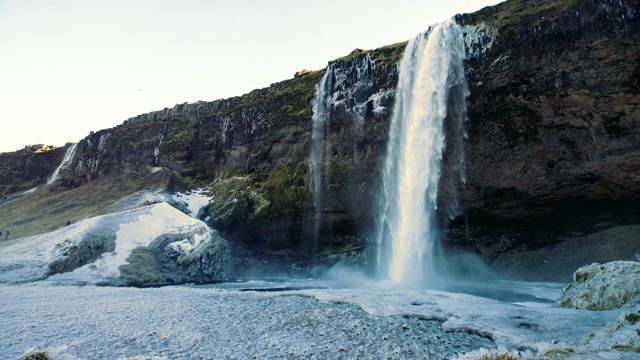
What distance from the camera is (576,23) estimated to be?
23750 mm

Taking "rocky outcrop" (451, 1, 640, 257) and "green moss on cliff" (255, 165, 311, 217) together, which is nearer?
"rocky outcrop" (451, 1, 640, 257)

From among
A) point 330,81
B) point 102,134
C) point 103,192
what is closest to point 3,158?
point 102,134

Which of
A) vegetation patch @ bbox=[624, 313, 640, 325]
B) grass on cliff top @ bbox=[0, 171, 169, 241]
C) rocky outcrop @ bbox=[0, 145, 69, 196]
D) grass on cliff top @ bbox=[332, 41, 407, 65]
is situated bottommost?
vegetation patch @ bbox=[624, 313, 640, 325]

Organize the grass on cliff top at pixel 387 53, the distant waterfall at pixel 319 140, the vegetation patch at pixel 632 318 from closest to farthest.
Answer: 1. the vegetation patch at pixel 632 318
2. the grass on cliff top at pixel 387 53
3. the distant waterfall at pixel 319 140

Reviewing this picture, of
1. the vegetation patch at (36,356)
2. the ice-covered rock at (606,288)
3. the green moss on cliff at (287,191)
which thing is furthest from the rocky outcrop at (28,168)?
the ice-covered rock at (606,288)

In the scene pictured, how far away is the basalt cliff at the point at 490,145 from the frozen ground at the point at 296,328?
14.9 metres

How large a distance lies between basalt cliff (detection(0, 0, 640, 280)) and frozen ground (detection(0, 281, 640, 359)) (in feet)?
49.0

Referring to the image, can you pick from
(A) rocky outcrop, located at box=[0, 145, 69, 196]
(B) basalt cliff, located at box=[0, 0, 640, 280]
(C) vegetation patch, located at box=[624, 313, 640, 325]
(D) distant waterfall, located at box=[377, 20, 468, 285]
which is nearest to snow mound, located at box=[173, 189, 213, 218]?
(B) basalt cliff, located at box=[0, 0, 640, 280]

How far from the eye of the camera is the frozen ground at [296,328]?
8.52m

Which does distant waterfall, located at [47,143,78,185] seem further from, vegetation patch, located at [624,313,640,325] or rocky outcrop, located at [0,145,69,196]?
vegetation patch, located at [624,313,640,325]

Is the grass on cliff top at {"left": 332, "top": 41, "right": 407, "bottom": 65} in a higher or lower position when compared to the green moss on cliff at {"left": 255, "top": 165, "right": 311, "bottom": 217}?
higher

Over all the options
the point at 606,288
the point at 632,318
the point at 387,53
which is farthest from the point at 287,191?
the point at 632,318

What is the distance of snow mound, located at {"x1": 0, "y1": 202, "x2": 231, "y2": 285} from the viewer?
24141 mm

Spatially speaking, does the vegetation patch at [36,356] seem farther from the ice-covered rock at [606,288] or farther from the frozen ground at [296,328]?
the ice-covered rock at [606,288]
